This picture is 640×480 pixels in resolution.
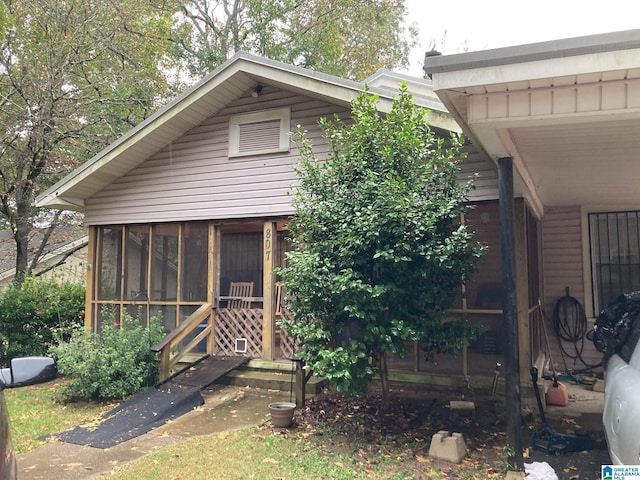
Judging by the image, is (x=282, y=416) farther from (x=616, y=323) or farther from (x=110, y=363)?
(x=616, y=323)

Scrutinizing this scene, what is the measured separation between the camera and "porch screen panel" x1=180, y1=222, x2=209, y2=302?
8.09 metres

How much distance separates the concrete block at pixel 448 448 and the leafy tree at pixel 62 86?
1123 cm

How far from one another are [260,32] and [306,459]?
16.6 meters

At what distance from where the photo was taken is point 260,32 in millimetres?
17750

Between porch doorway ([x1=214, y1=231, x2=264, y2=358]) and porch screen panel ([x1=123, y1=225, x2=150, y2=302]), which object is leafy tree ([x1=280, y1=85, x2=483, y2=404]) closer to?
porch doorway ([x1=214, y1=231, x2=264, y2=358])

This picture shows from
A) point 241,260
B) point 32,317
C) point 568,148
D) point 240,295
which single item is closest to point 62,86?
point 32,317

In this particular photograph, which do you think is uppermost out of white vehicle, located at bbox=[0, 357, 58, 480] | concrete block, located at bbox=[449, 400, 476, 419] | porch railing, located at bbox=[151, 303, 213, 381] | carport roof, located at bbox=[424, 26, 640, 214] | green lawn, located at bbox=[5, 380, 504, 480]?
carport roof, located at bbox=[424, 26, 640, 214]

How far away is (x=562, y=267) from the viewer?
311 inches

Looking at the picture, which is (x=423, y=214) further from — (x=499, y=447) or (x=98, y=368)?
(x=98, y=368)

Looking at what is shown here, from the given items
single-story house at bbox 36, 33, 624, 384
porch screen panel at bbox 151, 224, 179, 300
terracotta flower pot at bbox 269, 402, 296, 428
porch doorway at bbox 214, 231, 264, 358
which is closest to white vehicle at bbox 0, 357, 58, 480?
terracotta flower pot at bbox 269, 402, 296, 428

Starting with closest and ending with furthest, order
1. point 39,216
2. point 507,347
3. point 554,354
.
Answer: point 507,347, point 554,354, point 39,216

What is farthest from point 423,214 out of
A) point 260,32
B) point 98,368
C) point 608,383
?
point 260,32

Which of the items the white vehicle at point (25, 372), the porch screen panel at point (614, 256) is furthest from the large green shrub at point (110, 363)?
the porch screen panel at point (614, 256)

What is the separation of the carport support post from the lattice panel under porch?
4374mm
